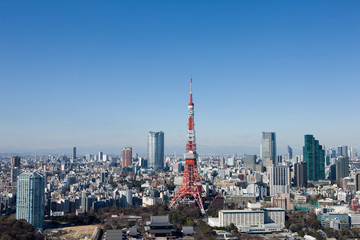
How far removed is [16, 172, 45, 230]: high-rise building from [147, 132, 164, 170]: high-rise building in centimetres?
2689

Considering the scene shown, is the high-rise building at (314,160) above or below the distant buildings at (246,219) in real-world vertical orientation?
above

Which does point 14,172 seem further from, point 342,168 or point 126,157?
point 342,168

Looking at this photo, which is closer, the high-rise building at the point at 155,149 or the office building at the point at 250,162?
the office building at the point at 250,162

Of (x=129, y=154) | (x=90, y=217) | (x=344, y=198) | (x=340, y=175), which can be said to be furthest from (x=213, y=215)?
(x=129, y=154)

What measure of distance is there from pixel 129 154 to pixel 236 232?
28120mm

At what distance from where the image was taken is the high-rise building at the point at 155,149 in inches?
1539

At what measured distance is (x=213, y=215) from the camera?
14.4 meters

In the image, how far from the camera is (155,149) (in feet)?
129

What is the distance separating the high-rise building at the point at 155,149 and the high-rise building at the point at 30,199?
2689cm

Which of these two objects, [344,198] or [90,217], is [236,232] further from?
[344,198]

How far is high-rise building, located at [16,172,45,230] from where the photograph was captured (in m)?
11.6

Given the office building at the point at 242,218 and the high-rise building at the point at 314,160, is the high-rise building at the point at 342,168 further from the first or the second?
the office building at the point at 242,218

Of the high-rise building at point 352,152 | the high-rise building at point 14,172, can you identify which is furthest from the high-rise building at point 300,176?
the high-rise building at point 352,152

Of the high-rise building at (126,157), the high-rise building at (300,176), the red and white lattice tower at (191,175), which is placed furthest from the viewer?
the high-rise building at (126,157)
